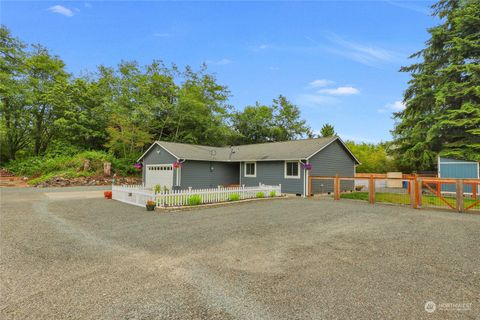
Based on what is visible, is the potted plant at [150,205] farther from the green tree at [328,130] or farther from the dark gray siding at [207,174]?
the green tree at [328,130]

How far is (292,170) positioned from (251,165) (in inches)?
136

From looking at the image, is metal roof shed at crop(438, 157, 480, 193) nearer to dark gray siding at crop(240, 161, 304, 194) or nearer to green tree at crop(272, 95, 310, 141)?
dark gray siding at crop(240, 161, 304, 194)

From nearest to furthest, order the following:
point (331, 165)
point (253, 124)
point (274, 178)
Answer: point (274, 178), point (331, 165), point (253, 124)

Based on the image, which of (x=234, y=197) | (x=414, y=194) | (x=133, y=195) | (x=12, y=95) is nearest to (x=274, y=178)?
(x=234, y=197)

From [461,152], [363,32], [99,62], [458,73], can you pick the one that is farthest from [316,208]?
[99,62]

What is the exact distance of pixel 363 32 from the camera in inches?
538

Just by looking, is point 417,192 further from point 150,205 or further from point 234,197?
point 150,205

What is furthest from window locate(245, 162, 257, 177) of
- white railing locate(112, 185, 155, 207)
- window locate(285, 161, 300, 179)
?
white railing locate(112, 185, 155, 207)

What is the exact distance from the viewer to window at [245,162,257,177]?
17.5 meters

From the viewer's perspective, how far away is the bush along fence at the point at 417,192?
9.77 metres

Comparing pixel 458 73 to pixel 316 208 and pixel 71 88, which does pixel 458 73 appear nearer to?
pixel 316 208

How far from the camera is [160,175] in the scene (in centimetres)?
1675

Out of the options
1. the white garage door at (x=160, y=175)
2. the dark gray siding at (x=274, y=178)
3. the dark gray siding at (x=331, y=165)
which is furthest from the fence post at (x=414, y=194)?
the white garage door at (x=160, y=175)

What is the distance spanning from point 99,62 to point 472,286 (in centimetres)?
3841
